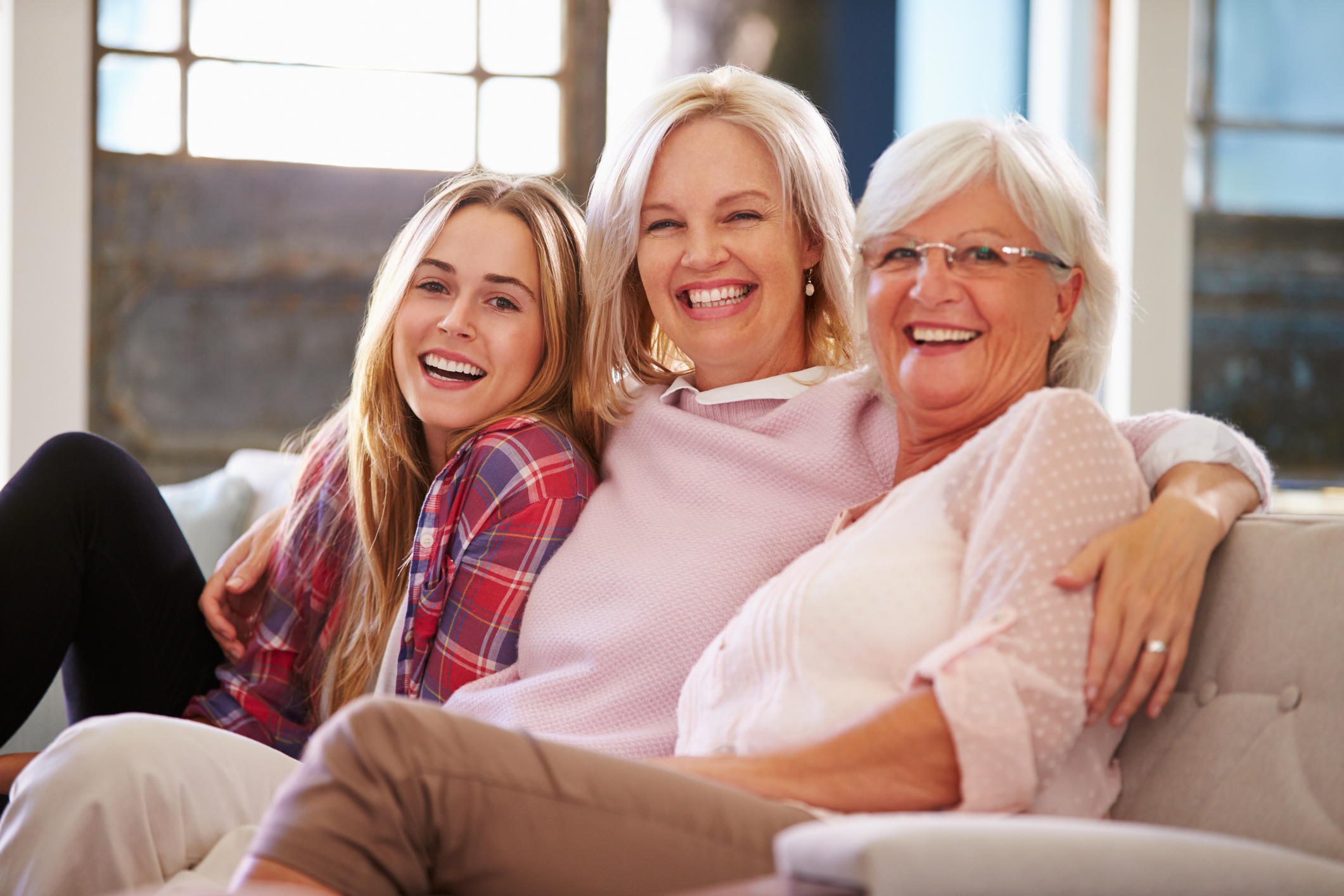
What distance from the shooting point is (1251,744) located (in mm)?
1087

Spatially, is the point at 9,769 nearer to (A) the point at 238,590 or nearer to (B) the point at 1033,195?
(A) the point at 238,590

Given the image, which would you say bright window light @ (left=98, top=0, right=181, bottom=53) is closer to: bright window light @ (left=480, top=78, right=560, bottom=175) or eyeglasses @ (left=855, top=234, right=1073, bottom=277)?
bright window light @ (left=480, top=78, right=560, bottom=175)

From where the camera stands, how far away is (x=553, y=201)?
1774 millimetres

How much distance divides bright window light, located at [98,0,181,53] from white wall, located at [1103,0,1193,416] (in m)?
2.87

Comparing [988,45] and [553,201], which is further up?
[988,45]

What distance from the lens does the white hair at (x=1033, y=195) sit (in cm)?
123

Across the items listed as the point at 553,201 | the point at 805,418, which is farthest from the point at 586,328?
the point at 805,418

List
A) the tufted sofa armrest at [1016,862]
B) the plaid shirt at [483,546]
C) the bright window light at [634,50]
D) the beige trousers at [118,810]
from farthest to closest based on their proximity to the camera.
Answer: the bright window light at [634,50], the plaid shirt at [483,546], the beige trousers at [118,810], the tufted sofa armrest at [1016,862]

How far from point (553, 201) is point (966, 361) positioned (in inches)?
31.1

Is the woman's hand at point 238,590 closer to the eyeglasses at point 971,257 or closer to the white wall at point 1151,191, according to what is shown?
the eyeglasses at point 971,257

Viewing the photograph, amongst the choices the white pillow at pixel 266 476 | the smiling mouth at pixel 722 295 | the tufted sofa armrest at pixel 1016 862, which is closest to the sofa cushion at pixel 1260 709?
the tufted sofa armrest at pixel 1016 862

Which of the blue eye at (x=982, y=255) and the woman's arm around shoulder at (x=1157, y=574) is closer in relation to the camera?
the woman's arm around shoulder at (x=1157, y=574)

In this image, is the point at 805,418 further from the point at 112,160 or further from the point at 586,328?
the point at 112,160

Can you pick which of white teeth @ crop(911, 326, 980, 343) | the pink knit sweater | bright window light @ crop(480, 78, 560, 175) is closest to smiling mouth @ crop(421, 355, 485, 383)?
the pink knit sweater
